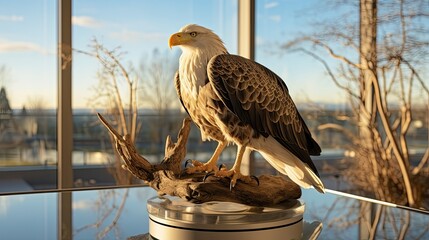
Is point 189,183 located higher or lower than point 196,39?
lower

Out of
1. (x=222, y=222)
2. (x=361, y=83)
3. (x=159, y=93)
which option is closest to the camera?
(x=222, y=222)

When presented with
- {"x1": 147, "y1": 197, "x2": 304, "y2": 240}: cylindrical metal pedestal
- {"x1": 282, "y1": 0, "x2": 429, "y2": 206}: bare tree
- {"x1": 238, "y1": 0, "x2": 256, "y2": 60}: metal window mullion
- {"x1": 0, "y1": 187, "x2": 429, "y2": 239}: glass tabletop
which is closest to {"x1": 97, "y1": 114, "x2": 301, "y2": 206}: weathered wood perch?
{"x1": 147, "y1": 197, "x2": 304, "y2": 240}: cylindrical metal pedestal

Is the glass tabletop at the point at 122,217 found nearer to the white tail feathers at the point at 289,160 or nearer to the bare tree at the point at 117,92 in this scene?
the white tail feathers at the point at 289,160

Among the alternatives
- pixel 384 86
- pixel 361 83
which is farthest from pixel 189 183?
pixel 361 83

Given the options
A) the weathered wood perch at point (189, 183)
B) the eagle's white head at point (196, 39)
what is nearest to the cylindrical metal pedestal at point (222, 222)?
the weathered wood perch at point (189, 183)

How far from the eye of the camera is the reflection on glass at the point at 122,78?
12.4ft

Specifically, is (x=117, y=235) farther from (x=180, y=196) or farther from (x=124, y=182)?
(x=124, y=182)

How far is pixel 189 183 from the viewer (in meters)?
1.59

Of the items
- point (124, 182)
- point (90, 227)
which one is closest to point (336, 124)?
point (124, 182)

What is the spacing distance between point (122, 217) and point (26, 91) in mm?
2098

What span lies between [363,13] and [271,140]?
6.70 ft

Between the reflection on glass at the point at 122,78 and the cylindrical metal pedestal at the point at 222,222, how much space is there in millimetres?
2311

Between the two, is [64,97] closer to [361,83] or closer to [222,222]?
[361,83]

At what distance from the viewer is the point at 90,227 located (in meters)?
1.69
